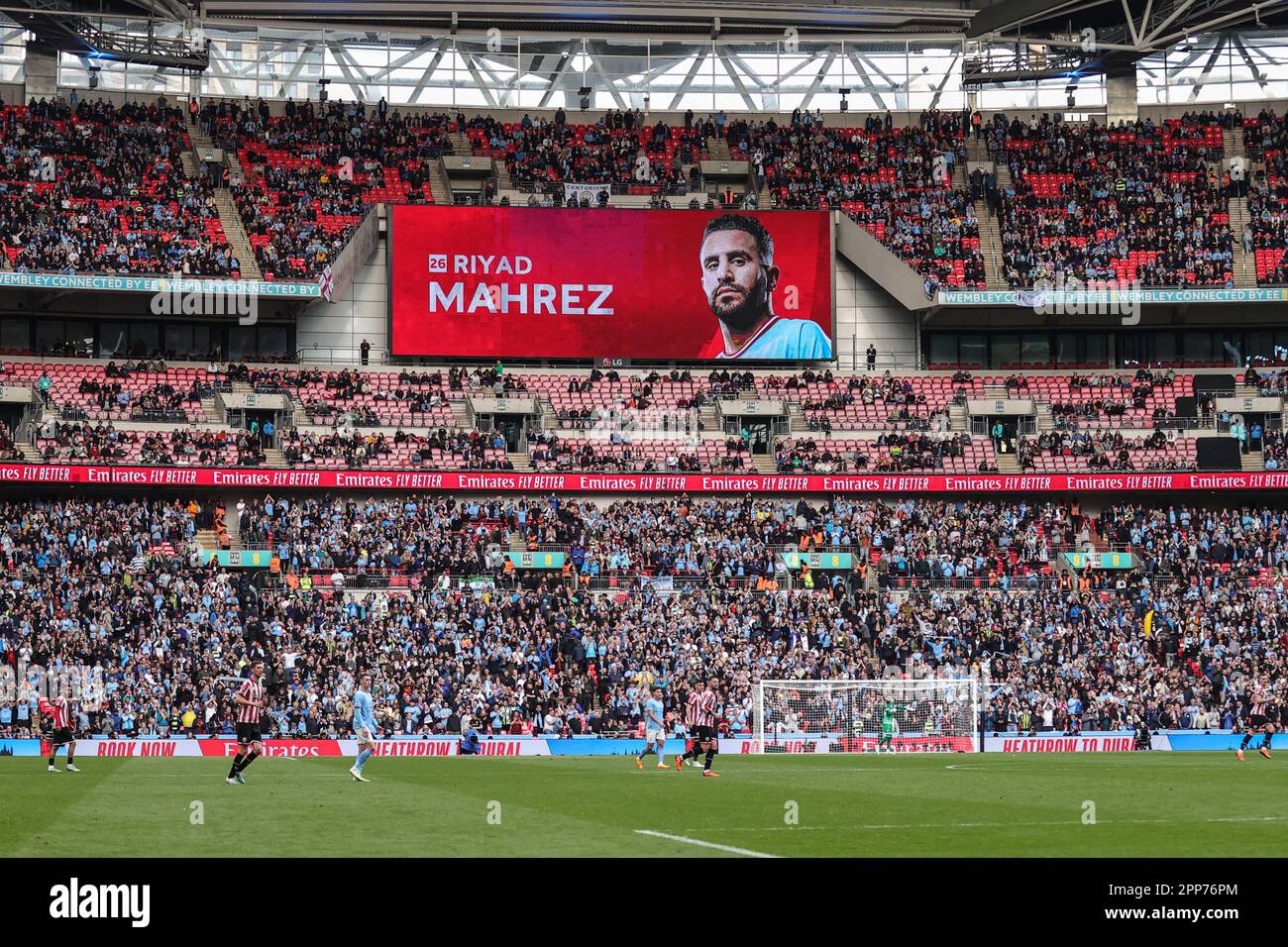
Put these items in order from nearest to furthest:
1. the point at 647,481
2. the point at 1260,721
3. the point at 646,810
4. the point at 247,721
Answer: the point at 646,810
the point at 247,721
the point at 1260,721
the point at 647,481

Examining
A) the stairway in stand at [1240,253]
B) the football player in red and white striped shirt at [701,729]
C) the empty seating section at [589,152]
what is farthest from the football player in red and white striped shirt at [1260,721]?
the empty seating section at [589,152]

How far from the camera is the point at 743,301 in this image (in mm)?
61000

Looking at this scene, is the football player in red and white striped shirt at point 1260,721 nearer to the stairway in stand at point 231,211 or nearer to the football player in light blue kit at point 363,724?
the football player in light blue kit at point 363,724

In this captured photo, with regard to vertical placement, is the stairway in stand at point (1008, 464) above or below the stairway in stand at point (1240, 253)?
below

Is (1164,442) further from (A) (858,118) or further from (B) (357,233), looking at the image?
(B) (357,233)

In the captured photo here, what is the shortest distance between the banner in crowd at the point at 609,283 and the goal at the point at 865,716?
23.4 m

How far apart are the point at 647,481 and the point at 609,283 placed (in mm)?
10211

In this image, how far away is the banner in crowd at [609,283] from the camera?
59719mm

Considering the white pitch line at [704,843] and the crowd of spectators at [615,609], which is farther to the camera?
the crowd of spectators at [615,609]
